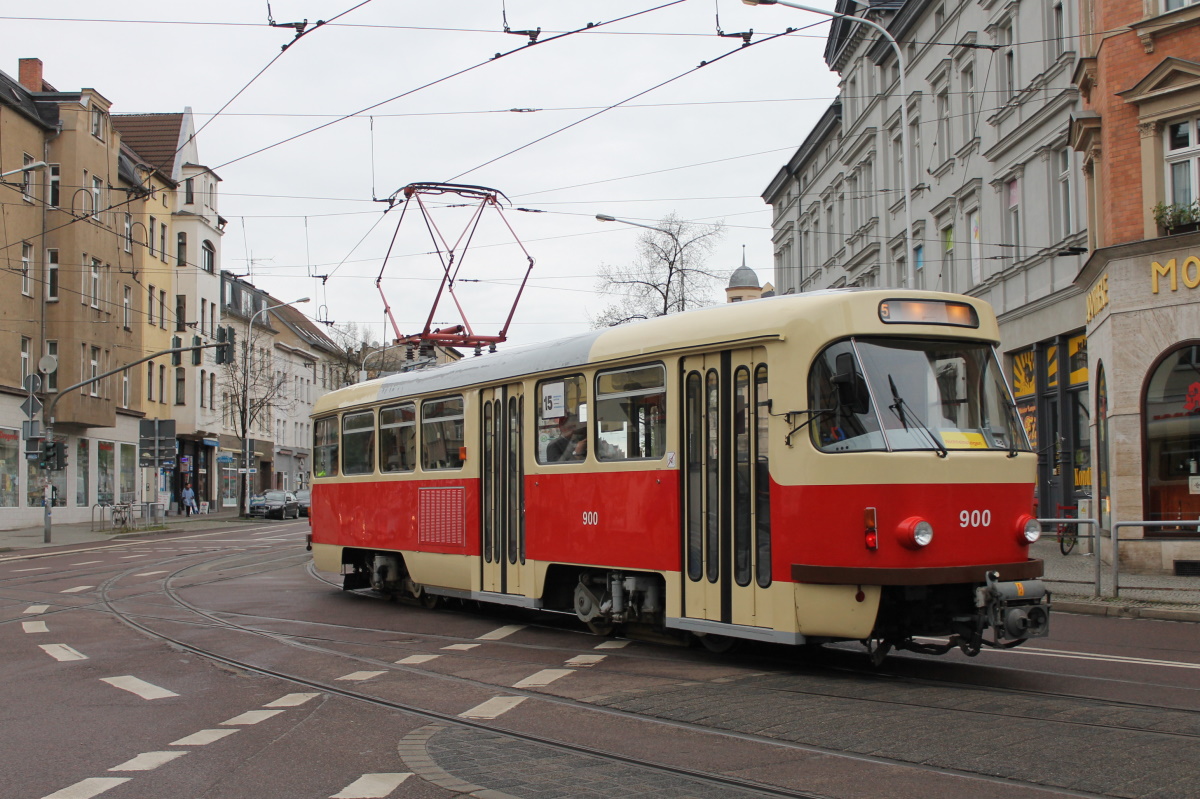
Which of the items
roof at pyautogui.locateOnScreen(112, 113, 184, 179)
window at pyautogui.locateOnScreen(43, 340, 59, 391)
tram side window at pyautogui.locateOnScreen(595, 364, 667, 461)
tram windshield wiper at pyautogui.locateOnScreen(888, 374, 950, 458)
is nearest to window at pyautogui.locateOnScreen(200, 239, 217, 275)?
roof at pyautogui.locateOnScreen(112, 113, 184, 179)

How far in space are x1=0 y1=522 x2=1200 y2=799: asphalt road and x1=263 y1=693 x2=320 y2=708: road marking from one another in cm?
4

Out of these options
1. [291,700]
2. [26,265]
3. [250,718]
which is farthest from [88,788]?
[26,265]

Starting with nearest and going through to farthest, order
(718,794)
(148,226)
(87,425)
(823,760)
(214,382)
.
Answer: (718,794) < (823,760) < (87,425) < (148,226) < (214,382)

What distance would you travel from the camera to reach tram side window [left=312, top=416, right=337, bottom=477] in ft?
57.0

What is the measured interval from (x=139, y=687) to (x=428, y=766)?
3.93 meters

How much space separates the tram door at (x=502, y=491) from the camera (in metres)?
12.5

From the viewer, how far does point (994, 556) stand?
349 inches

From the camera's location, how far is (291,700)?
8.74 metres

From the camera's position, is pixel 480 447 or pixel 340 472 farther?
pixel 340 472

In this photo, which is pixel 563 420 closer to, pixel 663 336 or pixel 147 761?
pixel 663 336

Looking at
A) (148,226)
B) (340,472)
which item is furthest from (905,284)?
(148,226)

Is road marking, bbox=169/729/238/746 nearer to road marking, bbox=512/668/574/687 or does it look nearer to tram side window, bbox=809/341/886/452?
road marking, bbox=512/668/574/687

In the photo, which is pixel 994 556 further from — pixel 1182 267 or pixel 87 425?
pixel 87 425

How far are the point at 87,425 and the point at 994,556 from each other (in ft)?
141
